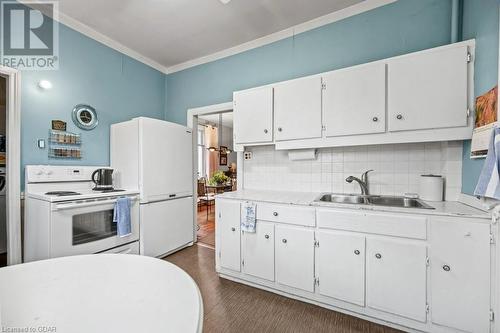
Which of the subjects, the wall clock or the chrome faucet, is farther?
the wall clock

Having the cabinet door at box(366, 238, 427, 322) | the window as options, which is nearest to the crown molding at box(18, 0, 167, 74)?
the cabinet door at box(366, 238, 427, 322)

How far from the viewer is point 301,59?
257 cm

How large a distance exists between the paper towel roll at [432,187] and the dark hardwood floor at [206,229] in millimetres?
2712

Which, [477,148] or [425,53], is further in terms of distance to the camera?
[425,53]

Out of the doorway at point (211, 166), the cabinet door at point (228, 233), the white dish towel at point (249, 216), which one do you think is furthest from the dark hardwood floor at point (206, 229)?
the white dish towel at point (249, 216)

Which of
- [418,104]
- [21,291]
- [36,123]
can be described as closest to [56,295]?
[21,291]

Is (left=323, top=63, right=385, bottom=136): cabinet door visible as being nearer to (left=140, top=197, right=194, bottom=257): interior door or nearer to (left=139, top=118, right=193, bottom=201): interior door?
(left=139, top=118, right=193, bottom=201): interior door

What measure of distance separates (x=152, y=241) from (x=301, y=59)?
9.29 feet

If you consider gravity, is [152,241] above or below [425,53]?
below

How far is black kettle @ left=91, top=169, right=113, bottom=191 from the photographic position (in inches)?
101

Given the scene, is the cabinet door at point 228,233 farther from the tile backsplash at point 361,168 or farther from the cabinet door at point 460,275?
the cabinet door at point 460,275

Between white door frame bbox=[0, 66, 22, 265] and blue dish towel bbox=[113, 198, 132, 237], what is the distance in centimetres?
86

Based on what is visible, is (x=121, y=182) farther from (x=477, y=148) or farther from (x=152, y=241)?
(x=477, y=148)

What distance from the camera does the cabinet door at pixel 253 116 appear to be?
2.36 meters
